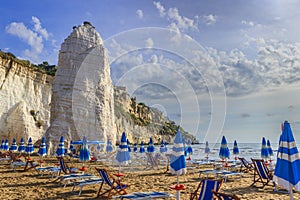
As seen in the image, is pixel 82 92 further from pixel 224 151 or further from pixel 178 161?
pixel 178 161

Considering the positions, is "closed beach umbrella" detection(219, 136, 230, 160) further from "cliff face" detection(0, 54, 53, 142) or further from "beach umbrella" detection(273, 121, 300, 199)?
"cliff face" detection(0, 54, 53, 142)

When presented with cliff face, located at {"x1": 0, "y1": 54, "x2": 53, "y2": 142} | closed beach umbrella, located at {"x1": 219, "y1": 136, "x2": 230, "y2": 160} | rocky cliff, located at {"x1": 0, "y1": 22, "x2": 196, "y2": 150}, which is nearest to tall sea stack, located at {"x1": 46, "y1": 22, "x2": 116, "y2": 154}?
Answer: rocky cliff, located at {"x1": 0, "y1": 22, "x2": 196, "y2": 150}

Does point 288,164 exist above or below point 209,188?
above

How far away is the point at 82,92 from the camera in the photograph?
2323 centimetres

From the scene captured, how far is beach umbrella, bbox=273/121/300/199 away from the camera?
3507mm

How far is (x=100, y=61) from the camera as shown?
25.2 metres

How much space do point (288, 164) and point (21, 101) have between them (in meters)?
30.7

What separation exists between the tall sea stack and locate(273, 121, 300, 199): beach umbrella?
19128 mm

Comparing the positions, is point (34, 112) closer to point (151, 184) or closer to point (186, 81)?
point (186, 81)

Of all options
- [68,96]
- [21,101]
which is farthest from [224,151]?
[21,101]

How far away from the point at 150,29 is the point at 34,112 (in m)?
23.2

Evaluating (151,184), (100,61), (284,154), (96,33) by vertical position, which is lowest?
(151,184)

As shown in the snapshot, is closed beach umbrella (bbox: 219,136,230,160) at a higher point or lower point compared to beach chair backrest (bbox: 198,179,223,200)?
higher

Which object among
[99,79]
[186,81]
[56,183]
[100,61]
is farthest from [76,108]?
[56,183]
